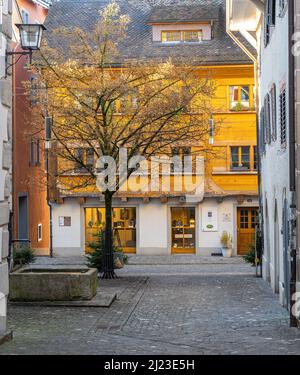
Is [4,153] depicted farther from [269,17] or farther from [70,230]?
[70,230]

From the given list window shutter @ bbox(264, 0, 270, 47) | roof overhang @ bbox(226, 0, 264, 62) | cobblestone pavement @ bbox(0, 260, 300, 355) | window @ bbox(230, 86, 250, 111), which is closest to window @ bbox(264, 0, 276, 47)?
window shutter @ bbox(264, 0, 270, 47)

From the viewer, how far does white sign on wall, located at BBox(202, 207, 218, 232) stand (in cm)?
3750

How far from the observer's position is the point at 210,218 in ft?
123

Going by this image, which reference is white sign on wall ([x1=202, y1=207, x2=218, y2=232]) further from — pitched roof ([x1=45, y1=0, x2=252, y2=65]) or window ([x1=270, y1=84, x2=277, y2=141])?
window ([x1=270, y1=84, x2=277, y2=141])

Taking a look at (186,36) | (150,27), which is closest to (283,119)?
(186,36)

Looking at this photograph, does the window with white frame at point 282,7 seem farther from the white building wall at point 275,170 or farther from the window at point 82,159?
the window at point 82,159

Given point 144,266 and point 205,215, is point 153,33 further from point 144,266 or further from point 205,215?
point 144,266

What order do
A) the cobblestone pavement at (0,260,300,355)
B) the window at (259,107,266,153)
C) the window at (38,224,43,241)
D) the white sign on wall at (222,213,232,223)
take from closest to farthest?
the cobblestone pavement at (0,260,300,355)
the window at (259,107,266,153)
the white sign on wall at (222,213,232,223)
the window at (38,224,43,241)

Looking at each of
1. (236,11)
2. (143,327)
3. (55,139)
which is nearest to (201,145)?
(236,11)

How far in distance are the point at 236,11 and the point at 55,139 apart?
756cm

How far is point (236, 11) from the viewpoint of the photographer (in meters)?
26.5

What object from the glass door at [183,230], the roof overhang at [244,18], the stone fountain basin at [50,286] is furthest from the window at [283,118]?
the glass door at [183,230]

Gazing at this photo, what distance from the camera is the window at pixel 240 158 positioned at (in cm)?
3716

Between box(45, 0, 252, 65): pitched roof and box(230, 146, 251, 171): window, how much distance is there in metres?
3.88
